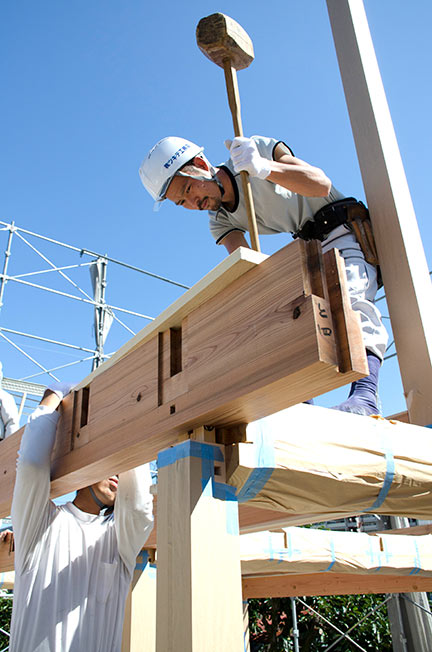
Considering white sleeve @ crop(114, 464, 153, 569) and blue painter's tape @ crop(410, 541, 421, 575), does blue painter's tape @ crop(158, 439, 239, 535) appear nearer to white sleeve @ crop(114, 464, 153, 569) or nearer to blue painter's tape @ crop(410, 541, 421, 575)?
white sleeve @ crop(114, 464, 153, 569)

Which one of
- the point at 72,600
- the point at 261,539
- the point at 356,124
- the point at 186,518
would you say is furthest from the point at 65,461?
the point at 261,539

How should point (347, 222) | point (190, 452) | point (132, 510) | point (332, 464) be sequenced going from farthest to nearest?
point (347, 222)
point (132, 510)
point (332, 464)
point (190, 452)

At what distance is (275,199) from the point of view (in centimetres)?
235

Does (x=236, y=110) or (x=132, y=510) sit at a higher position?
(x=236, y=110)

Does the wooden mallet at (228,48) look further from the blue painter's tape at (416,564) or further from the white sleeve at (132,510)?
the blue painter's tape at (416,564)

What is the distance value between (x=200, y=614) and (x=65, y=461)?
33.7 inches

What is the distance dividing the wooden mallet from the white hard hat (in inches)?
12.5

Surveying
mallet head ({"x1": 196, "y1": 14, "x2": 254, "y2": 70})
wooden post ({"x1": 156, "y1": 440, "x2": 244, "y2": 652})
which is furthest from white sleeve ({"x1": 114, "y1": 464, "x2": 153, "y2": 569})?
mallet head ({"x1": 196, "y1": 14, "x2": 254, "y2": 70})

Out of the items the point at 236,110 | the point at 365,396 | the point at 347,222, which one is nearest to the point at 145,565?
the point at 365,396

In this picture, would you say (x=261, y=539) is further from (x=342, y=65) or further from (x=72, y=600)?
(x=342, y=65)

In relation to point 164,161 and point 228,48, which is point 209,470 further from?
point 228,48

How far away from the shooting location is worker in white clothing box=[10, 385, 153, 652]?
1.73 m

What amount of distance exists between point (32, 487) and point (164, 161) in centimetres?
142

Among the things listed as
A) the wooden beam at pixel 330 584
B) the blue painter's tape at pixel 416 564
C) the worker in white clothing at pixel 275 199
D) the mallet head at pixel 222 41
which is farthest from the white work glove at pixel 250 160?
the wooden beam at pixel 330 584
